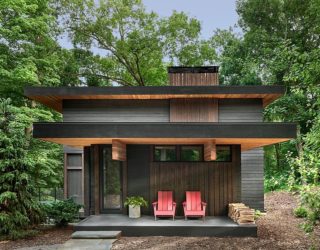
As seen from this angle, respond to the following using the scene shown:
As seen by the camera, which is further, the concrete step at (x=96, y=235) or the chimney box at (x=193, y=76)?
the chimney box at (x=193, y=76)

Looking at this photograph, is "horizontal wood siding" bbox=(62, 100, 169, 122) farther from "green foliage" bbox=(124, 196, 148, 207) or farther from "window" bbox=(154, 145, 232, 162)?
"green foliage" bbox=(124, 196, 148, 207)

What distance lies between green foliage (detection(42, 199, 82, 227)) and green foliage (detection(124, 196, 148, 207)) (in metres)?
1.90

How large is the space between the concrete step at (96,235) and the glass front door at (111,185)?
7.02 ft

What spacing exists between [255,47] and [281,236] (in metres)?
17.5

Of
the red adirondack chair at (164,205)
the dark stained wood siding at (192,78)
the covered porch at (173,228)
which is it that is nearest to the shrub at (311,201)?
the covered porch at (173,228)

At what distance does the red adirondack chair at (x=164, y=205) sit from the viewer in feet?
35.4

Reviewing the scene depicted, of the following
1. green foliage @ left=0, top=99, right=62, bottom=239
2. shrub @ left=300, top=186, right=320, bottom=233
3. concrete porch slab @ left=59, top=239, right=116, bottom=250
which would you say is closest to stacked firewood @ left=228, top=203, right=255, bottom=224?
shrub @ left=300, top=186, right=320, bottom=233

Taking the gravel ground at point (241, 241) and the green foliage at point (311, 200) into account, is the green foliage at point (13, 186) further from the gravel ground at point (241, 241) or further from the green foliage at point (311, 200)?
the green foliage at point (311, 200)

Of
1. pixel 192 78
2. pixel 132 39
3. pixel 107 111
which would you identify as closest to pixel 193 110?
pixel 192 78

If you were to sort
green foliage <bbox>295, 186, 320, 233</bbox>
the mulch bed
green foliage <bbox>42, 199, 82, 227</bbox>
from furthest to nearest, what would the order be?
green foliage <bbox>42, 199, 82, 227</bbox>
the mulch bed
green foliage <bbox>295, 186, 320, 233</bbox>

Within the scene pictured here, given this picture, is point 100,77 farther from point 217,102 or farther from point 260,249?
point 260,249

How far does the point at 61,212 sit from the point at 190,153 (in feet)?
15.7

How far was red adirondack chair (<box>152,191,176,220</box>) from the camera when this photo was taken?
35.4 ft

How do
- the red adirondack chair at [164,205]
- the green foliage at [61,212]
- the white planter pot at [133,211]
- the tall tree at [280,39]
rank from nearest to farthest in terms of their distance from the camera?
1. the red adirondack chair at [164,205]
2. the white planter pot at [133,211]
3. the green foliage at [61,212]
4. the tall tree at [280,39]
